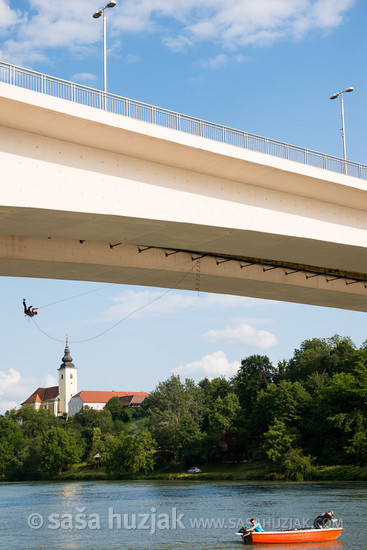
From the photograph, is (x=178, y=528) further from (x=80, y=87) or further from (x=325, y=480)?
(x=325, y=480)

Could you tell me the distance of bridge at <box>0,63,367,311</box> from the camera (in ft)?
47.6

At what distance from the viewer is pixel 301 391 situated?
2421 inches

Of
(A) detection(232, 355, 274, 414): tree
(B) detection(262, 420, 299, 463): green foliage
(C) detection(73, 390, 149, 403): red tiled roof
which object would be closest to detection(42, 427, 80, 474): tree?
(A) detection(232, 355, 274, 414): tree

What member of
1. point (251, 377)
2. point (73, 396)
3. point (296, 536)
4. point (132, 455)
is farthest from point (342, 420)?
point (73, 396)

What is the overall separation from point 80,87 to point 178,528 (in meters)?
18.6

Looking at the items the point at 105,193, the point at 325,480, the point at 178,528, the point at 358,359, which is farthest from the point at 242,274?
the point at 358,359

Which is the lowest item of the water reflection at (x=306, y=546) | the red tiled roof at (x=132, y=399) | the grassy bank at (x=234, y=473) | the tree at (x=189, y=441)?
the grassy bank at (x=234, y=473)

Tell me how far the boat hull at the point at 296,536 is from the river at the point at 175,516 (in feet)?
0.91

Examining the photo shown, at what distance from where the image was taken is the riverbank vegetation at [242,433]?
53.1 m

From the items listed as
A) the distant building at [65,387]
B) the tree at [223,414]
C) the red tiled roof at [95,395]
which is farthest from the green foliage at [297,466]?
the distant building at [65,387]

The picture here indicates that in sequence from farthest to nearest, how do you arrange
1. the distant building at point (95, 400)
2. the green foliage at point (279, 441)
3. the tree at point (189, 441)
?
the distant building at point (95, 400) < the tree at point (189, 441) < the green foliage at point (279, 441)

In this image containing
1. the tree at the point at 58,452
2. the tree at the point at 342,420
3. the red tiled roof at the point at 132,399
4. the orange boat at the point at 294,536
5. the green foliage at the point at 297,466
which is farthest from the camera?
the red tiled roof at the point at 132,399

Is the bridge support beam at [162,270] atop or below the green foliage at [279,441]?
atop

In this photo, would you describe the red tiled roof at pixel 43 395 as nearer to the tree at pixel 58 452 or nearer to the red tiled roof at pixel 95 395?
the red tiled roof at pixel 95 395
